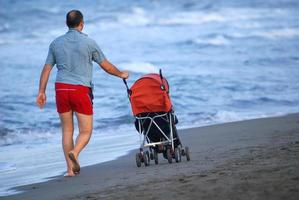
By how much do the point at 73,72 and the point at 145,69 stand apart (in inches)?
599

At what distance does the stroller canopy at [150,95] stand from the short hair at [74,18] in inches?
37.9

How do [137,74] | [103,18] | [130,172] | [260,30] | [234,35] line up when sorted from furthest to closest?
[103,18] < [260,30] < [234,35] < [137,74] < [130,172]

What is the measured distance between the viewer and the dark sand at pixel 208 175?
6137 millimetres

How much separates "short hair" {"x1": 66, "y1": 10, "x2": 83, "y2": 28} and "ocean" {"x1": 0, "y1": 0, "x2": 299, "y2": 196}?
159 centimetres

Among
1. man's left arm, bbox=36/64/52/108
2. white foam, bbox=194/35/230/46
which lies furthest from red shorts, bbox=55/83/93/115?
white foam, bbox=194/35/230/46

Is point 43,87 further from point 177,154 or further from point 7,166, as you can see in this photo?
point 7,166

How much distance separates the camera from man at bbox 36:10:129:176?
838 cm

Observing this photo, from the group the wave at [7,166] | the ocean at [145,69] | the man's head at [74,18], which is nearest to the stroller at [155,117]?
the ocean at [145,69]

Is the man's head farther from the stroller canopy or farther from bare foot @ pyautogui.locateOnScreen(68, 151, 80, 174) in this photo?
bare foot @ pyautogui.locateOnScreen(68, 151, 80, 174)

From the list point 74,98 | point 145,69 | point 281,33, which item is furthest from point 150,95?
point 281,33

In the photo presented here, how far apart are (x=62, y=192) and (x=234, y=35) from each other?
1079 inches

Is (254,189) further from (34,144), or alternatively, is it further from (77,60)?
(34,144)

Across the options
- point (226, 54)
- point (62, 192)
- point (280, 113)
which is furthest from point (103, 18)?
point (62, 192)

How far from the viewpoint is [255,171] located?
6.89m
